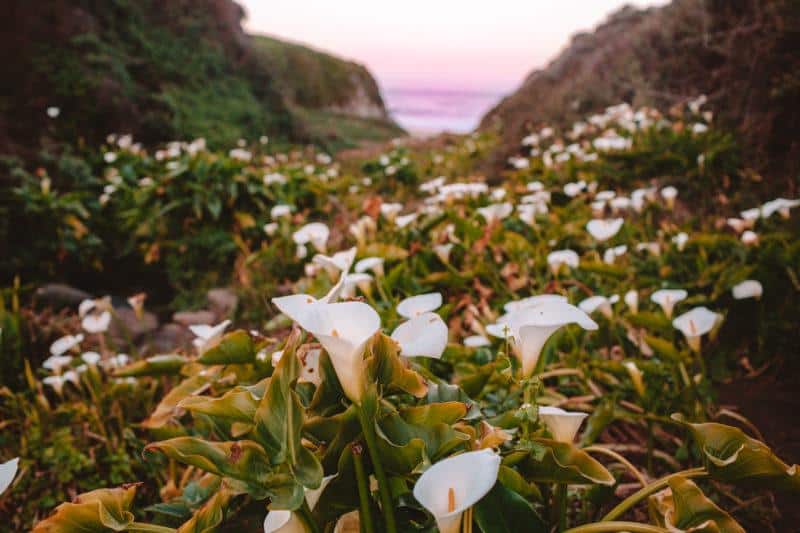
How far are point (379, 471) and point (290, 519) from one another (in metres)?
0.16

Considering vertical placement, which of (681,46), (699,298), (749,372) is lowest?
(749,372)

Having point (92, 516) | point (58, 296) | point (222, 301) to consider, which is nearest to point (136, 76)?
point (58, 296)

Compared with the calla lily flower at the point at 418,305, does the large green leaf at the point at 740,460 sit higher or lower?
lower

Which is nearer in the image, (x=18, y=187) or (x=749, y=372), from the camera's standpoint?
(x=749, y=372)

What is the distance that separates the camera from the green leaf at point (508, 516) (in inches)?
35.0

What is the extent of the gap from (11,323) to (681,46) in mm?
6559

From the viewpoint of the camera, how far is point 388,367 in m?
0.94

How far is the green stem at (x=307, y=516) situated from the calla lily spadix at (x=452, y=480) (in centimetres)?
25

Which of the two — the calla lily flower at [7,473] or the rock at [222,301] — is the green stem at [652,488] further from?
the rock at [222,301]

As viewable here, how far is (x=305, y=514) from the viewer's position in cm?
88

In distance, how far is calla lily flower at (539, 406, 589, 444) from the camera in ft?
3.19

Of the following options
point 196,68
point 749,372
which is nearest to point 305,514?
point 749,372

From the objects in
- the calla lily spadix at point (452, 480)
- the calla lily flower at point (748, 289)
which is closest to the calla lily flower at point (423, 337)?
the calla lily spadix at point (452, 480)

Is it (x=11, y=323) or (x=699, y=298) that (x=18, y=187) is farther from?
(x=699, y=298)
